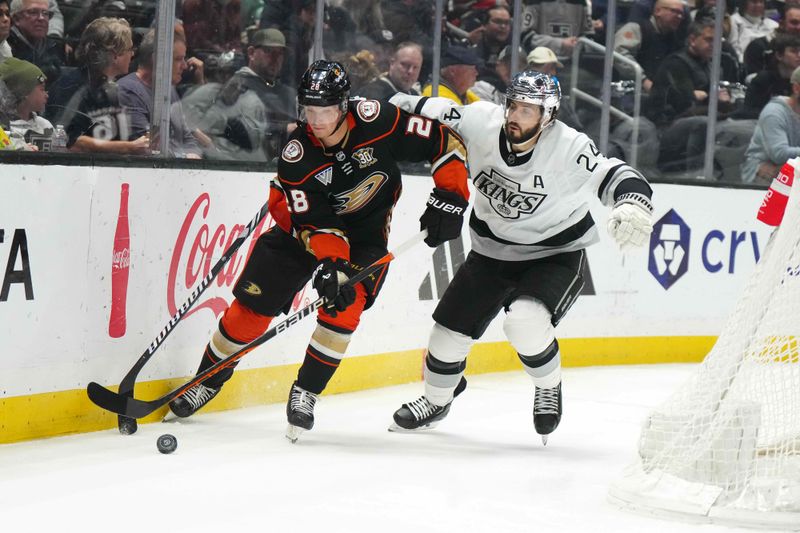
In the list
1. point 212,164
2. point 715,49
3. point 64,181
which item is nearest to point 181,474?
point 64,181

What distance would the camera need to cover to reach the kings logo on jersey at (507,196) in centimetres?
395

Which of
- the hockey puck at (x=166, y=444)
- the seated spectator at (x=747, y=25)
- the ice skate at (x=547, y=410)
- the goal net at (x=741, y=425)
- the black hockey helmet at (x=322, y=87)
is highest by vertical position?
the seated spectator at (x=747, y=25)

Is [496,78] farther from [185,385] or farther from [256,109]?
[185,385]

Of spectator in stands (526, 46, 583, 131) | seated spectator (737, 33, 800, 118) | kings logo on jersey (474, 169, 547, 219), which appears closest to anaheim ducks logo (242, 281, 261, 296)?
kings logo on jersey (474, 169, 547, 219)

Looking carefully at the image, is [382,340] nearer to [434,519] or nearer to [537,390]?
[537,390]

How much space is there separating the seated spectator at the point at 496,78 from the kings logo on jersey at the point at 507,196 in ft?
7.02

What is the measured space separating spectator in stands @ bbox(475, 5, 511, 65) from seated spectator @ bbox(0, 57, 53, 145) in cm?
264

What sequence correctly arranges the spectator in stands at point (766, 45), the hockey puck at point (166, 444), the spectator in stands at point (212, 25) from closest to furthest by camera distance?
the hockey puck at point (166, 444)
the spectator in stands at point (212, 25)
the spectator in stands at point (766, 45)

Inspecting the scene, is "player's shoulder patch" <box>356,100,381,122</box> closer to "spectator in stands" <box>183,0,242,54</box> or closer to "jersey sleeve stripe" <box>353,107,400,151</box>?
"jersey sleeve stripe" <box>353,107,400,151</box>

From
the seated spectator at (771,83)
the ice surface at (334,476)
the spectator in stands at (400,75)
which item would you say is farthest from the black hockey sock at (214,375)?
the seated spectator at (771,83)

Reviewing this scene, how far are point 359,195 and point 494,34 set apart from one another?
2411 millimetres

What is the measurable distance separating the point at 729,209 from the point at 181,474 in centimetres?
412

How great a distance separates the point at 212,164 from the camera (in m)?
4.51

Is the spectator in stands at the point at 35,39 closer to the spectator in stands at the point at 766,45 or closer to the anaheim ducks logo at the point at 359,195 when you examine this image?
the anaheim ducks logo at the point at 359,195
